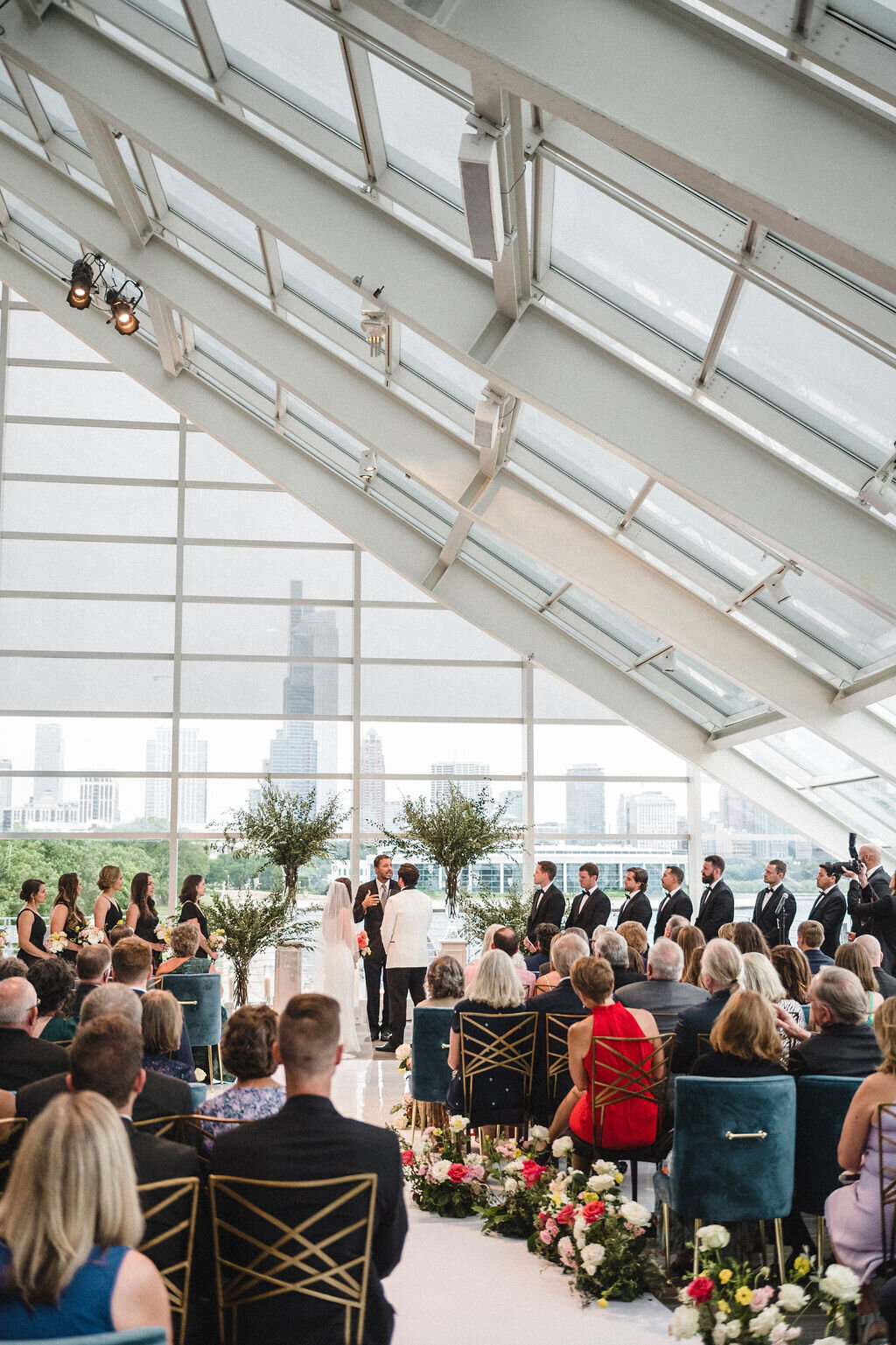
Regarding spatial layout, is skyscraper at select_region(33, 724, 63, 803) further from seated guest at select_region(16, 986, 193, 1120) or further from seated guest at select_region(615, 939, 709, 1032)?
seated guest at select_region(16, 986, 193, 1120)

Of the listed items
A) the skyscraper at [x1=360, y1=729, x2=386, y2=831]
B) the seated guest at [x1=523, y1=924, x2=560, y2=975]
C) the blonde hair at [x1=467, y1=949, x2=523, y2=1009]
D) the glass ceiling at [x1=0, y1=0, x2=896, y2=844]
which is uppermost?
the glass ceiling at [x1=0, y1=0, x2=896, y2=844]

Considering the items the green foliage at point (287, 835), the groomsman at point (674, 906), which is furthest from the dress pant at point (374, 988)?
the groomsman at point (674, 906)

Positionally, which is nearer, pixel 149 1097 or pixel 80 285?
pixel 149 1097

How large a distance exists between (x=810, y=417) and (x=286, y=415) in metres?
6.88

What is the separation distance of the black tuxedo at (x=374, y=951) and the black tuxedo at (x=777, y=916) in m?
3.19

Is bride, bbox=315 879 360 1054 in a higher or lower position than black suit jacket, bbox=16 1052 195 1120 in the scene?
lower

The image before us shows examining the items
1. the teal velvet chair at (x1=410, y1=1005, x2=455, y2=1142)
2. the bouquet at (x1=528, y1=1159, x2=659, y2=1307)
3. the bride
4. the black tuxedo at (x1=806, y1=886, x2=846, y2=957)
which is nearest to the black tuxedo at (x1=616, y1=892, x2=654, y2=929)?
the black tuxedo at (x1=806, y1=886, x2=846, y2=957)

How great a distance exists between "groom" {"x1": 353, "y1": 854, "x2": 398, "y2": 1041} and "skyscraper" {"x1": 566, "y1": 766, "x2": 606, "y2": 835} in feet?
12.3

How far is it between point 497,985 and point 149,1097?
214 cm

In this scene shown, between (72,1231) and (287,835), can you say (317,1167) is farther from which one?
(287,835)

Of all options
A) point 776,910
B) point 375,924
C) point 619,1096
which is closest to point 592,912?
point 776,910

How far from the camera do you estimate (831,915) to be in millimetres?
8133

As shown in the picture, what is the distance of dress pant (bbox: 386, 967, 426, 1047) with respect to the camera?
8.88 meters

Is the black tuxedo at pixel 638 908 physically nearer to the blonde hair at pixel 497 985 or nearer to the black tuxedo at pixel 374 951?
the black tuxedo at pixel 374 951
